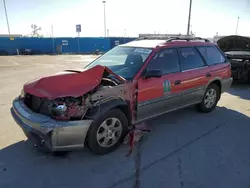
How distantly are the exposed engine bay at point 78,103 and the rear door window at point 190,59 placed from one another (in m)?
1.69

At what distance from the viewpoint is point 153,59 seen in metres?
3.87

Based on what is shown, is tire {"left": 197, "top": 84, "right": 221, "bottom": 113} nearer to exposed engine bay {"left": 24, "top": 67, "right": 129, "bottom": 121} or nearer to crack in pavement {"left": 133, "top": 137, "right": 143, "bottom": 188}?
crack in pavement {"left": 133, "top": 137, "right": 143, "bottom": 188}

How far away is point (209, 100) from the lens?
5266 mm

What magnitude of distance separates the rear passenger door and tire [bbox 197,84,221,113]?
24 centimetres

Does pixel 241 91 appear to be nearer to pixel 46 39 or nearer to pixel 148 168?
pixel 148 168

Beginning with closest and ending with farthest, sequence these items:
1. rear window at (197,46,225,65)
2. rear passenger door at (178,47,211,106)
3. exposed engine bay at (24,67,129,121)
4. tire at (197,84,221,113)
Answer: exposed engine bay at (24,67,129,121)
rear passenger door at (178,47,211,106)
rear window at (197,46,225,65)
tire at (197,84,221,113)

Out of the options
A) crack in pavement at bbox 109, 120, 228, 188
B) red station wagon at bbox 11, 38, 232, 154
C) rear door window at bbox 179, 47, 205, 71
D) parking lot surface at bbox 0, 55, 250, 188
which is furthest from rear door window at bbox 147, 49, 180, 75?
crack in pavement at bbox 109, 120, 228, 188

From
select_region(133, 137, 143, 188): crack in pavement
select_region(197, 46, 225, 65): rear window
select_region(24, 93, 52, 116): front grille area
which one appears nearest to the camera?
select_region(133, 137, 143, 188): crack in pavement

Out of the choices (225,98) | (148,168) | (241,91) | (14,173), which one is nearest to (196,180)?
(148,168)

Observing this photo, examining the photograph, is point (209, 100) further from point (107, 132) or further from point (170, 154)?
point (107, 132)

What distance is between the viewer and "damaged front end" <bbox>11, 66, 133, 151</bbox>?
282 cm

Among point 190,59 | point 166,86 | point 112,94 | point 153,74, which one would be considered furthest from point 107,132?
point 190,59

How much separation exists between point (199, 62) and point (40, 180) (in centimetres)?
385

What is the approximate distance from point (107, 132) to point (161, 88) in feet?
4.30
